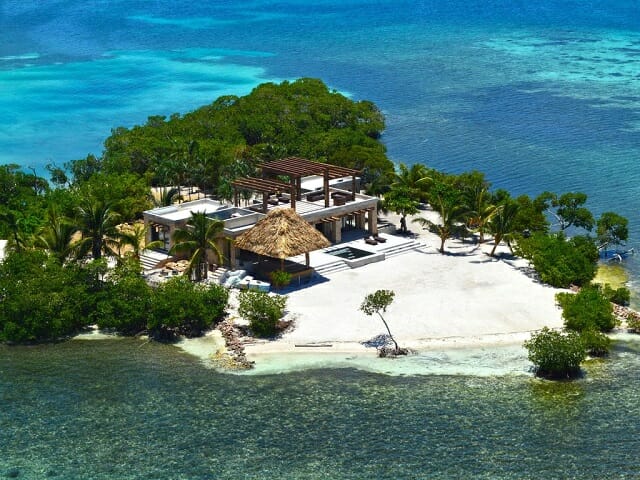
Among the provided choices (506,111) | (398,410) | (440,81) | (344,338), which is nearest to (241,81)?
(440,81)

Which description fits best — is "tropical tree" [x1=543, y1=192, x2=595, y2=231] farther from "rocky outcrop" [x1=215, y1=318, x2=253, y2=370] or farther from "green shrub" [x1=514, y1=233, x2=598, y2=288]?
"rocky outcrop" [x1=215, y1=318, x2=253, y2=370]

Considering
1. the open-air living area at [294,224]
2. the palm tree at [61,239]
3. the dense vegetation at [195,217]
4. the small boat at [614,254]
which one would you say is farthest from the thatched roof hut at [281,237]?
the small boat at [614,254]

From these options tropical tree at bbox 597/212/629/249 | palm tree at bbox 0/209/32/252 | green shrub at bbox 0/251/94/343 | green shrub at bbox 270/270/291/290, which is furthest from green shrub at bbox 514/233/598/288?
palm tree at bbox 0/209/32/252

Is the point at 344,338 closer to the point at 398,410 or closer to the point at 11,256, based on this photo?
the point at 398,410

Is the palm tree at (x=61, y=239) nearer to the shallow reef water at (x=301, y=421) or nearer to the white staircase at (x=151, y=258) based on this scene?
the white staircase at (x=151, y=258)

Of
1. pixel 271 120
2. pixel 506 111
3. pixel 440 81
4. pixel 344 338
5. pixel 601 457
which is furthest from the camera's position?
pixel 440 81

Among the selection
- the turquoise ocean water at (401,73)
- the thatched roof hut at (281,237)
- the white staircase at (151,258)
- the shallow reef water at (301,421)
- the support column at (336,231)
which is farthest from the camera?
the turquoise ocean water at (401,73)
